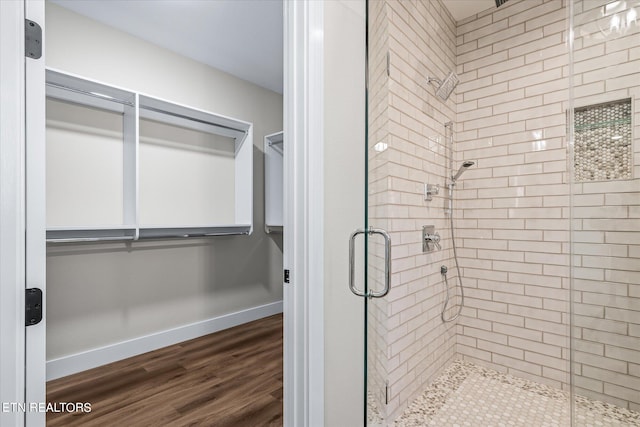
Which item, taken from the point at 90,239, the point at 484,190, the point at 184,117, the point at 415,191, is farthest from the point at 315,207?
the point at 184,117

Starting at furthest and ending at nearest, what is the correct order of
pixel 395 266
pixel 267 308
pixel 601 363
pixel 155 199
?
pixel 267 308
pixel 155 199
pixel 395 266
pixel 601 363

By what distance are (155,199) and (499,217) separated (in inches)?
107

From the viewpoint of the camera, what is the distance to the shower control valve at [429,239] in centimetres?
204

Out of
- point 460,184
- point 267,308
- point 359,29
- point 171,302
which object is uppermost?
point 359,29

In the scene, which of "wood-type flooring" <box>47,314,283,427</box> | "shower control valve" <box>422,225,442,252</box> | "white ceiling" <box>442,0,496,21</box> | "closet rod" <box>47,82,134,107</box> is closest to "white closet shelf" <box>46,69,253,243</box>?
"closet rod" <box>47,82,134,107</box>

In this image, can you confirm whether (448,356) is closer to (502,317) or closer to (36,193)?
(502,317)

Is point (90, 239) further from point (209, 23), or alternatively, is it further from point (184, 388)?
point (209, 23)

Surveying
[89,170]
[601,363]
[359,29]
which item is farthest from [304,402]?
[89,170]

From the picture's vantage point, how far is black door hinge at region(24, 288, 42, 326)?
2.46 feet

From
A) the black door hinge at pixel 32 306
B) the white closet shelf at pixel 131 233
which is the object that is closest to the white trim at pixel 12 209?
the black door hinge at pixel 32 306

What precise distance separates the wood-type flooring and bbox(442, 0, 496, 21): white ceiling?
2.85m

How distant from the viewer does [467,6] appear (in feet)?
7.45

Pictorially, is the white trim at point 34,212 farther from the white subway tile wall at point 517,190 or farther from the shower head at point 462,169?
the white subway tile wall at point 517,190

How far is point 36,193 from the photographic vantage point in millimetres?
773
